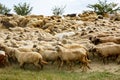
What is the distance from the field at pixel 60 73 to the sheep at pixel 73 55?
35 centimetres

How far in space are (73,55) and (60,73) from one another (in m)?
0.99

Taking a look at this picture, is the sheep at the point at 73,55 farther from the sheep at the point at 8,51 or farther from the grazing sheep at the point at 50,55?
the sheep at the point at 8,51

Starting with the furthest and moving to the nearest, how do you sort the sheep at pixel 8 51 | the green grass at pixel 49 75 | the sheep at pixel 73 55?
the sheep at pixel 8 51 → the sheep at pixel 73 55 → the green grass at pixel 49 75

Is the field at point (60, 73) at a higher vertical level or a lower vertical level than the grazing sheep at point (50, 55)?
lower

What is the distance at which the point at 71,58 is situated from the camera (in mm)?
15211

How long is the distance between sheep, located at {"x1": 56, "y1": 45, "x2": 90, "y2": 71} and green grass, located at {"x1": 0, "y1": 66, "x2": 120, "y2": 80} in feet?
1.81

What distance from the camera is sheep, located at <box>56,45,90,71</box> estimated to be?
15.1 meters

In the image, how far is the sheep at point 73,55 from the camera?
15148 millimetres

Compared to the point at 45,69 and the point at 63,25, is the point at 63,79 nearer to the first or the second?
the point at 45,69

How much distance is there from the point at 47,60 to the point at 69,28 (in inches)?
356

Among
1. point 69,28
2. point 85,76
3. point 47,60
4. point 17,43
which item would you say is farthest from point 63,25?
point 85,76

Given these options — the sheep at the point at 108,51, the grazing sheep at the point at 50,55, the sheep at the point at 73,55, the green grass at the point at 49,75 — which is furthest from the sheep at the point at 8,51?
the sheep at the point at 108,51

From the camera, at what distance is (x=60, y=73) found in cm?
1461

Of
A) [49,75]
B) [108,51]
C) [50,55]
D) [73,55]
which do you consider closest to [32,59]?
[50,55]
